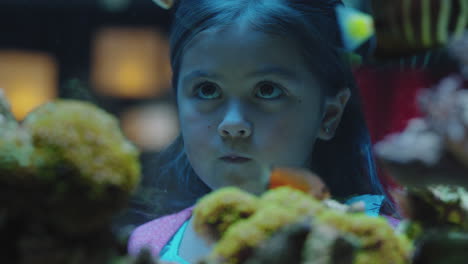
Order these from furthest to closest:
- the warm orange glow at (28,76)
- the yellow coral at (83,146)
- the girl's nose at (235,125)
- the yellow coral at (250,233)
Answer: the warm orange glow at (28,76)
the girl's nose at (235,125)
the yellow coral at (250,233)
the yellow coral at (83,146)

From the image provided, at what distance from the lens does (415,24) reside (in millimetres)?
1211

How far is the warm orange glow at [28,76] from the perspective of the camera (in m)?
1.86

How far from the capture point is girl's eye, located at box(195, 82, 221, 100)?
1.62 m

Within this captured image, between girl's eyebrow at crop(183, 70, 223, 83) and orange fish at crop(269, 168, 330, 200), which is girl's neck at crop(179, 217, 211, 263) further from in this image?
girl's eyebrow at crop(183, 70, 223, 83)

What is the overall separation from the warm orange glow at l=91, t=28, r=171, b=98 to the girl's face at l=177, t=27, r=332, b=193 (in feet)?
0.94

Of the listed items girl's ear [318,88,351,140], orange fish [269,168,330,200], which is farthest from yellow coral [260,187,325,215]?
girl's ear [318,88,351,140]

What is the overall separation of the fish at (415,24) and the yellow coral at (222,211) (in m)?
0.52

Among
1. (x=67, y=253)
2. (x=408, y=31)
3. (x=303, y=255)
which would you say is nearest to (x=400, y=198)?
(x=408, y=31)

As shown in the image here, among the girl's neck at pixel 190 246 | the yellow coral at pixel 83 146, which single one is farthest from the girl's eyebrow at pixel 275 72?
the yellow coral at pixel 83 146

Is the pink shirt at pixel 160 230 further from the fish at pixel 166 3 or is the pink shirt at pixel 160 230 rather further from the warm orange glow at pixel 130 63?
the fish at pixel 166 3

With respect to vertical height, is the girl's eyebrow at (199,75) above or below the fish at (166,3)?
below

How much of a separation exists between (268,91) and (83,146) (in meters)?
0.85

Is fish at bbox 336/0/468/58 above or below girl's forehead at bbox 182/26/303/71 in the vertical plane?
above

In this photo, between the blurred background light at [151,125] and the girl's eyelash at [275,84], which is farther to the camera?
the blurred background light at [151,125]
